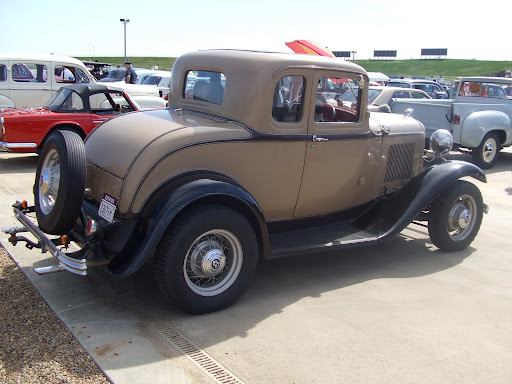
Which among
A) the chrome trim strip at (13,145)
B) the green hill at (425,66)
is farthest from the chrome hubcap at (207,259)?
the green hill at (425,66)

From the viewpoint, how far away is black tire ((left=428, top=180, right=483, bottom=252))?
4.99 meters

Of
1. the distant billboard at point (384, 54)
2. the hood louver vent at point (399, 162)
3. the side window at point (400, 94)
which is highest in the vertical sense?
the distant billboard at point (384, 54)

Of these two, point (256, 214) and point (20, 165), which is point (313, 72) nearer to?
point (256, 214)

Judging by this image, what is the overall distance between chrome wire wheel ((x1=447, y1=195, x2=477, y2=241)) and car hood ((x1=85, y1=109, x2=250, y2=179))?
257cm

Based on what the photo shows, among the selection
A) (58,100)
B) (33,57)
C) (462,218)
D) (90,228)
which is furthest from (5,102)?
(462,218)

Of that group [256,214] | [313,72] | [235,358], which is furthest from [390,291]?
[313,72]

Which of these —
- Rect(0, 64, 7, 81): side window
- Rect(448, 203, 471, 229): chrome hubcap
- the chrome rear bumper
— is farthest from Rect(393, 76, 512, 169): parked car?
Rect(0, 64, 7, 81): side window

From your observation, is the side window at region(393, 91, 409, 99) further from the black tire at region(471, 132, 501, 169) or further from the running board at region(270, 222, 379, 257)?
the running board at region(270, 222, 379, 257)

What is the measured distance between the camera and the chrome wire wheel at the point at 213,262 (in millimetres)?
3572

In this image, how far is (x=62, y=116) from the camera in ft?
27.7

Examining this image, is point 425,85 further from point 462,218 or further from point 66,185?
point 66,185

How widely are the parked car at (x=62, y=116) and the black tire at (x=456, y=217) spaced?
5.98 meters

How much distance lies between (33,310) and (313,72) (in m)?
2.89

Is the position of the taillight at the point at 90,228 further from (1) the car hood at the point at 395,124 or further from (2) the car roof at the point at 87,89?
(2) the car roof at the point at 87,89
